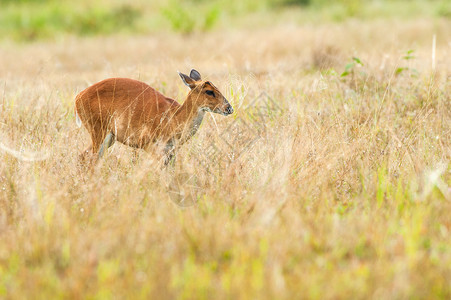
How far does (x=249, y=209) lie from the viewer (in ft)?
12.2

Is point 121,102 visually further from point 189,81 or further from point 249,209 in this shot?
point 249,209

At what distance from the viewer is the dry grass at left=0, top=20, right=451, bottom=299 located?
2793mm

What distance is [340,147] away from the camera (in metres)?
4.71

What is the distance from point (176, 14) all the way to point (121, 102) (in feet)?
36.7


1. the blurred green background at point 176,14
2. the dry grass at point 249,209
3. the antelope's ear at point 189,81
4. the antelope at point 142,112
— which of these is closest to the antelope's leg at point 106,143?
the antelope at point 142,112

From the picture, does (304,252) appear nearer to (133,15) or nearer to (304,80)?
(304,80)

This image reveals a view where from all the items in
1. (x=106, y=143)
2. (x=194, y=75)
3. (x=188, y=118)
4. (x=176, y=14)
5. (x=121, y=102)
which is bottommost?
(x=176, y=14)

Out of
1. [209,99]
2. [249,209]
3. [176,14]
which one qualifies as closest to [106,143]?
[209,99]

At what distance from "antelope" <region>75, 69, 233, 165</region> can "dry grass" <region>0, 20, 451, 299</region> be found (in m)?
0.17

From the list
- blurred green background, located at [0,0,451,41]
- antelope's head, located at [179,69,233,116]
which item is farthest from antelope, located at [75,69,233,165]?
blurred green background, located at [0,0,451,41]

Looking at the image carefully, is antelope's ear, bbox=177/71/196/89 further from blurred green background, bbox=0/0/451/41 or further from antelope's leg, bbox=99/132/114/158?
blurred green background, bbox=0/0/451/41

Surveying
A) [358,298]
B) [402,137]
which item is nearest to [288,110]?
[402,137]

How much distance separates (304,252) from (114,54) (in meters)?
11.8

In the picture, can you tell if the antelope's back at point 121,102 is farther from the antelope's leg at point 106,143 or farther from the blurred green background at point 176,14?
the blurred green background at point 176,14
